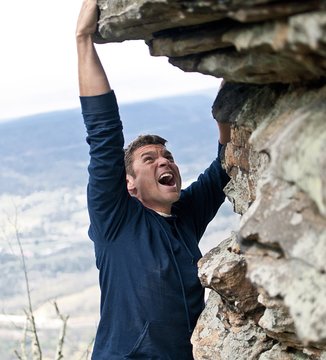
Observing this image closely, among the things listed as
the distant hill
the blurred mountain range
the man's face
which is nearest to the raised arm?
the man's face

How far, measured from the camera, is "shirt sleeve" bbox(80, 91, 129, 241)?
6664mm

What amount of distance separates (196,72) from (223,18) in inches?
37.0

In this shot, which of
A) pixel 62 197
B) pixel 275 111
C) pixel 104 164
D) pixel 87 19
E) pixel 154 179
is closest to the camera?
pixel 275 111

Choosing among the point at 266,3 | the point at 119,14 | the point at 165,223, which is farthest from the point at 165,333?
the point at 266,3

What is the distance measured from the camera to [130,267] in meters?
7.04

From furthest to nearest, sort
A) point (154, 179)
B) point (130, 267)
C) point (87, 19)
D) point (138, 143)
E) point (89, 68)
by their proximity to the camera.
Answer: point (138, 143), point (154, 179), point (130, 267), point (89, 68), point (87, 19)

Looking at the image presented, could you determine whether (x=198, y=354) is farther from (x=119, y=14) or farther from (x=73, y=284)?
(x=73, y=284)

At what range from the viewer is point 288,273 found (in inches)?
181

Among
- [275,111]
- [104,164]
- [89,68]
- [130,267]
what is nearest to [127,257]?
[130,267]

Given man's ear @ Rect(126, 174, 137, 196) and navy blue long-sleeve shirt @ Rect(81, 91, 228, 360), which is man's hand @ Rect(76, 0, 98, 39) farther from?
man's ear @ Rect(126, 174, 137, 196)

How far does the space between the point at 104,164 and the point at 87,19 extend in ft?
4.52

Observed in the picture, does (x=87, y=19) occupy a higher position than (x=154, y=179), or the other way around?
(x=87, y=19)

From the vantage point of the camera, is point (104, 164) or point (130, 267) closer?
point (104, 164)

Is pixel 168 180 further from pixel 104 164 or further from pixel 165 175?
pixel 104 164
